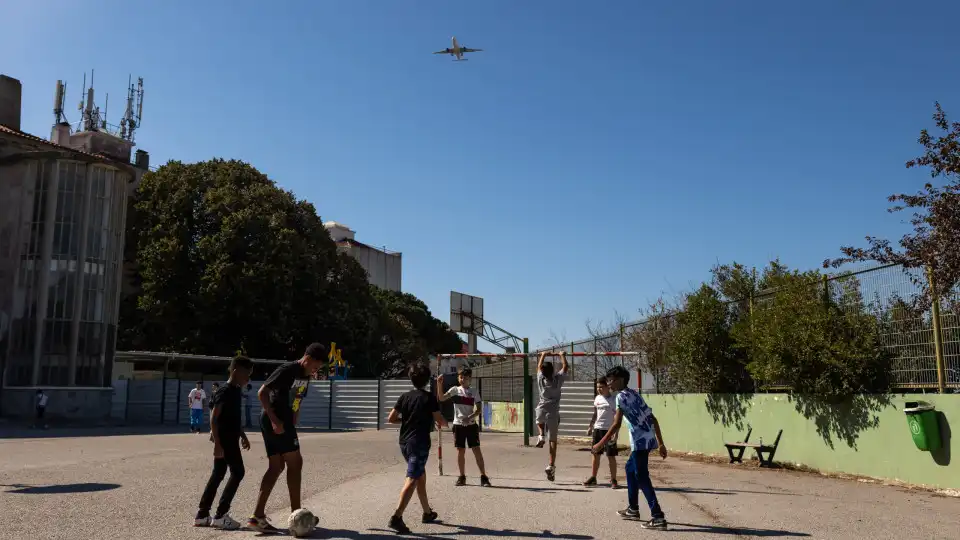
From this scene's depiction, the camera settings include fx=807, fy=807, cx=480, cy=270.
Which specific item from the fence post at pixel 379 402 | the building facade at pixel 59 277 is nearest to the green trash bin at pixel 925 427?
the fence post at pixel 379 402

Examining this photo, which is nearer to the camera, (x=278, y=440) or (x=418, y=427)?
(x=278, y=440)

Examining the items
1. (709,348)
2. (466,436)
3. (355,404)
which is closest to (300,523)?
(466,436)

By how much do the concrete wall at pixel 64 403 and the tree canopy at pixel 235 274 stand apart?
8.63 meters

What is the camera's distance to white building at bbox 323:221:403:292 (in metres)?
71.4

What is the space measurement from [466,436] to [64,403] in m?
23.8

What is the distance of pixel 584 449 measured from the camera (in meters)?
19.3

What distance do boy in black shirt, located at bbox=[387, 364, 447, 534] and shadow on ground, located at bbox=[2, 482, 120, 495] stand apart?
15.5 ft

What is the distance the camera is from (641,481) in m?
Result: 8.16

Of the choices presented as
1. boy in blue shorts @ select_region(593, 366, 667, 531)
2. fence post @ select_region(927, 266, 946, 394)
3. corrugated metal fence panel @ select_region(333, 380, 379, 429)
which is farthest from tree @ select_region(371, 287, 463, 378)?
boy in blue shorts @ select_region(593, 366, 667, 531)

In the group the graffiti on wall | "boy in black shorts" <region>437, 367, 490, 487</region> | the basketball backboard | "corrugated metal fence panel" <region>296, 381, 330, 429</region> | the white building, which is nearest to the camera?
"boy in black shorts" <region>437, 367, 490, 487</region>

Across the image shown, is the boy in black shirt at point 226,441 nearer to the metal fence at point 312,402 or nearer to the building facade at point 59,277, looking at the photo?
the metal fence at point 312,402

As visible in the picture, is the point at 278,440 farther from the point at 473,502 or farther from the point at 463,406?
the point at 463,406

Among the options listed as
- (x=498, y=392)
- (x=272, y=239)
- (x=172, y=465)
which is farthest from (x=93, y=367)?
(x=172, y=465)

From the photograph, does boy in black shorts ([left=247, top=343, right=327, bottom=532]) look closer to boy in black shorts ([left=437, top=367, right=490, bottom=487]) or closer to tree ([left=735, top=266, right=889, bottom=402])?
boy in black shorts ([left=437, top=367, right=490, bottom=487])
